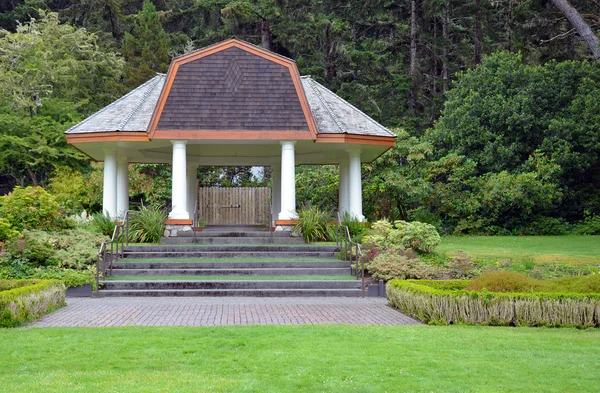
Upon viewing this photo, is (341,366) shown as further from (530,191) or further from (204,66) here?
(530,191)

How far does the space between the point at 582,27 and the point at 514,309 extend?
20.5 meters

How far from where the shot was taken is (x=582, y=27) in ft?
90.5

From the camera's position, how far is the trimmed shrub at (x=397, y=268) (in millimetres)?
15391

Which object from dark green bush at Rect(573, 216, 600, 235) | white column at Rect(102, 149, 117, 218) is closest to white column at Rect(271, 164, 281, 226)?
white column at Rect(102, 149, 117, 218)

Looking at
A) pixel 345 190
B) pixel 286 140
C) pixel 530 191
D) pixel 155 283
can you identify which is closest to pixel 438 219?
pixel 530 191

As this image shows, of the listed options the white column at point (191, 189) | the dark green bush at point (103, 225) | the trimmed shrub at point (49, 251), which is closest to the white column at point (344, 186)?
the white column at point (191, 189)

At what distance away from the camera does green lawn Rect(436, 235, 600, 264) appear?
17578mm

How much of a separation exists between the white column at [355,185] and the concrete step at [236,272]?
5543 millimetres

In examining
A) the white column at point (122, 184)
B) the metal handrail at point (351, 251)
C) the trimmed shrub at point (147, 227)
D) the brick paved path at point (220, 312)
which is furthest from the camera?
→ the white column at point (122, 184)

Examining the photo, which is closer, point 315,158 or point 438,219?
point 315,158

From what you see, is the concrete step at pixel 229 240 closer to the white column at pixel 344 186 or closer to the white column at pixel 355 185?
the white column at pixel 355 185

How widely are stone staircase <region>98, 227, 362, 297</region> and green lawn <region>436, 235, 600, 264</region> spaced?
3.84 meters

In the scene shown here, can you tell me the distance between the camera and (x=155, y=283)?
15.1m

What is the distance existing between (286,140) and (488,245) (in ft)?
23.5
